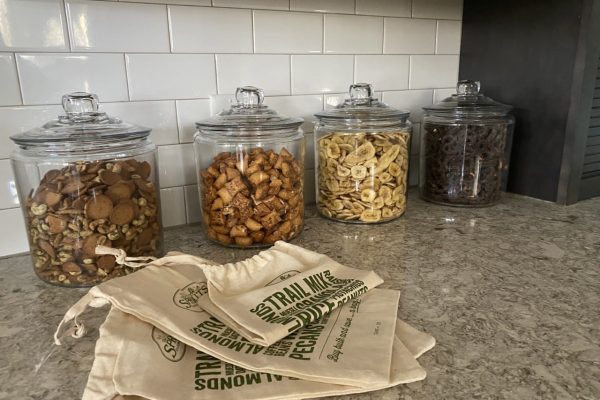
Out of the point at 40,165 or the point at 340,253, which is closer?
the point at 40,165

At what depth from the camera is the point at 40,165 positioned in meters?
0.68

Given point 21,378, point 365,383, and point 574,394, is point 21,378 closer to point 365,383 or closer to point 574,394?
point 365,383

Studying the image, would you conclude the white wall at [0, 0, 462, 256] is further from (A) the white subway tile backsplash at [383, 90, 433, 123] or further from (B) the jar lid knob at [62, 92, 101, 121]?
(B) the jar lid knob at [62, 92, 101, 121]

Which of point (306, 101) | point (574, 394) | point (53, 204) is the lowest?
point (574, 394)

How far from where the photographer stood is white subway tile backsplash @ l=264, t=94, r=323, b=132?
1.00m

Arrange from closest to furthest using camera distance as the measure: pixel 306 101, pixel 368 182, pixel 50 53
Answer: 1. pixel 50 53
2. pixel 368 182
3. pixel 306 101

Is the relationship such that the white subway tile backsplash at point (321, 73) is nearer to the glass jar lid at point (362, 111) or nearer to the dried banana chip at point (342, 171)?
the glass jar lid at point (362, 111)

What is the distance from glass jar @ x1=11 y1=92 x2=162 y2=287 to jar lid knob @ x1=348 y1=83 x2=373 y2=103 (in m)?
0.43

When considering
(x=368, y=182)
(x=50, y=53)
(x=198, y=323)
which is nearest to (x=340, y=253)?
(x=368, y=182)

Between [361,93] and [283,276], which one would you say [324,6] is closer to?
[361,93]

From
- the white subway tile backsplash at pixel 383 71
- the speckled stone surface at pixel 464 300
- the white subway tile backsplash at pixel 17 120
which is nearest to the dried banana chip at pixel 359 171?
the speckled stone surface at pixel 464 300

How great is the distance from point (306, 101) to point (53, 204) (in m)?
0.58

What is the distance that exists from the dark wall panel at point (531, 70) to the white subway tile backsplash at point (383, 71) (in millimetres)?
205

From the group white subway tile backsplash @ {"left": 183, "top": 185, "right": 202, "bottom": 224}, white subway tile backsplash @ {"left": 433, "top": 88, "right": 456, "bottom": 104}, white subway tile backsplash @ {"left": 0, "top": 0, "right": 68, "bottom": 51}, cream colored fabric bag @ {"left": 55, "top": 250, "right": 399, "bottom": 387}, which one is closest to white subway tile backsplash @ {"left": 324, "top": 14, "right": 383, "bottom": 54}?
white subway tile backsplash @ {"left": 433, "top": 88, "right": 456, "bottom": 104}
